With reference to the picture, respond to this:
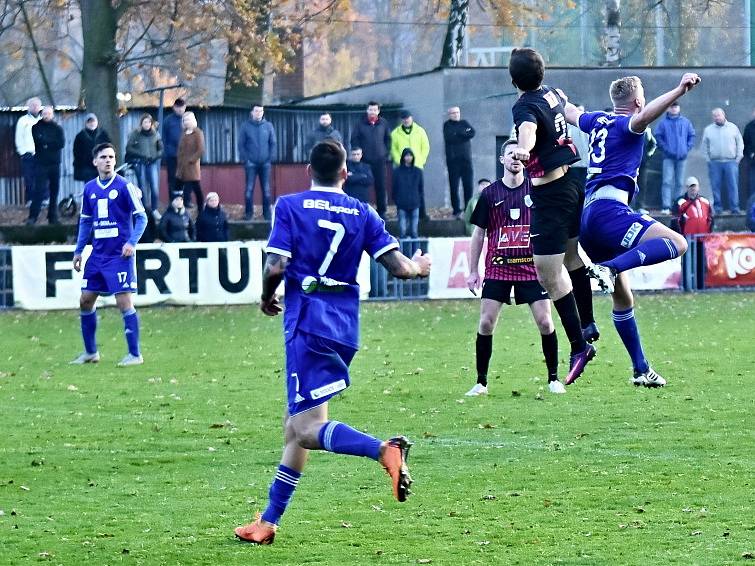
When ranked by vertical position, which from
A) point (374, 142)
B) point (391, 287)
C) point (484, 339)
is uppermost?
point (374, 142)

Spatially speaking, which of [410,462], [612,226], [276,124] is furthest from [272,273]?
[276,124]

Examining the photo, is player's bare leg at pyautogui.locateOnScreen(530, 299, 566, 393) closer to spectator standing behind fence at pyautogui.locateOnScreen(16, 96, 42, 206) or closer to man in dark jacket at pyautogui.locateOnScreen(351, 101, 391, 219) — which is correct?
man in dark jacket at pyautogui.locateOnScreen(351, 101, 391, 219)

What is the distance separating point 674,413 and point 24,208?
70.0ft

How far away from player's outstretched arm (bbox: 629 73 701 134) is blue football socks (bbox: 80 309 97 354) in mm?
7662

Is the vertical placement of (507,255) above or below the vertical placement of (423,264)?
below

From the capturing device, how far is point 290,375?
7.43m

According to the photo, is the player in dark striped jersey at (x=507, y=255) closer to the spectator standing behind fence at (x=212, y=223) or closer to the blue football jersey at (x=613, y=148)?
the blue football jersey at (x=613, y=148)

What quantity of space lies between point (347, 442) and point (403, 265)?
94cm

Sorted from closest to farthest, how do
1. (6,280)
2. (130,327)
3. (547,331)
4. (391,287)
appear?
(547,331) < (130,327) < (6,280) < (391,287)

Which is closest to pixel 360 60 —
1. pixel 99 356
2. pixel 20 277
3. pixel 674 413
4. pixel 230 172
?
pixel 230 172

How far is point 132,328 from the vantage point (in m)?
16.1

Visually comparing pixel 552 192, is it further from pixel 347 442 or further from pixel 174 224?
pixel 174 224

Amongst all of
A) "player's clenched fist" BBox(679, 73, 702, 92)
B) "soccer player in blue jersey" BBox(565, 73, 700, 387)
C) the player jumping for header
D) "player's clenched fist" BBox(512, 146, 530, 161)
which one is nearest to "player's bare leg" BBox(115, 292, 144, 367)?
the player jumping for header

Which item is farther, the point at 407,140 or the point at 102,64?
the point at 102,64
